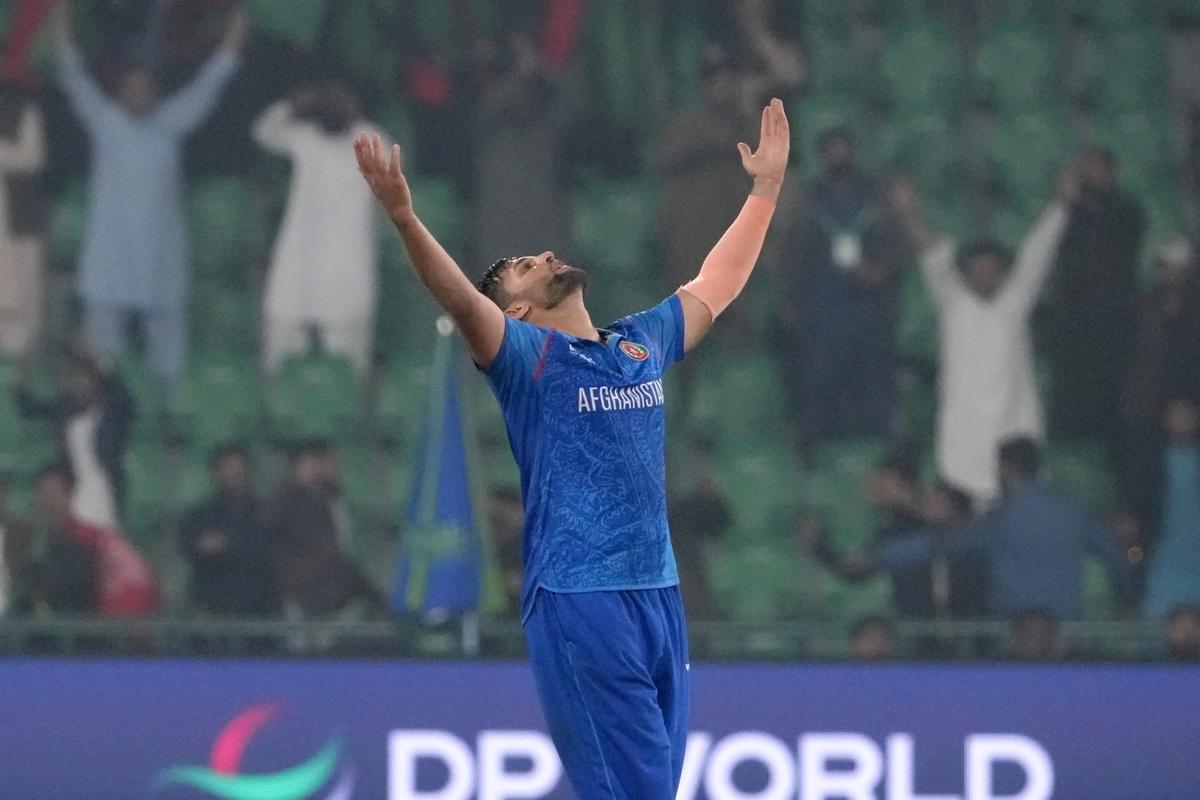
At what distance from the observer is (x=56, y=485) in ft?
26.9

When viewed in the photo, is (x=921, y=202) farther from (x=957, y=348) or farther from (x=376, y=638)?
(x=376, y=638)

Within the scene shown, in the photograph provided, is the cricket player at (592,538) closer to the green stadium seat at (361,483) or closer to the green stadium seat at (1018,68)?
the green stadium seat at (361,483)

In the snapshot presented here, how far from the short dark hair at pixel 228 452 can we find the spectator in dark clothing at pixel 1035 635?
3.12 m

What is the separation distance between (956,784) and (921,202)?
2436mm

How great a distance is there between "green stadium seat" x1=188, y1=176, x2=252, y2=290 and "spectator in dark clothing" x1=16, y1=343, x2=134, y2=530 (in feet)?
1.92

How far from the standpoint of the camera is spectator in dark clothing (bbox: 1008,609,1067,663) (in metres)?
7.88

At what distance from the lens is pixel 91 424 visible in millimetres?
8281

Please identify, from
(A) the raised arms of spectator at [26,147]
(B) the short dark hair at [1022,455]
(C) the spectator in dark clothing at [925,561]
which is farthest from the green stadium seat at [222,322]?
(B) the short dark hair at [1022,455]

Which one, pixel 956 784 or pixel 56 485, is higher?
pixel 56 485

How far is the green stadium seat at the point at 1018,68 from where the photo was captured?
861 cm

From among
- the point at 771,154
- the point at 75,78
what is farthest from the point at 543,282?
the point at 75,78

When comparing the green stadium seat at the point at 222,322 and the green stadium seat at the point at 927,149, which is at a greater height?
the green stadium seat at the point at 927,149

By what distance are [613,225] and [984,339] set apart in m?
1.59

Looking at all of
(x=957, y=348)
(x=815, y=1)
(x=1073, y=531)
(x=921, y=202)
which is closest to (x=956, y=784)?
(x=1073, y=531)
